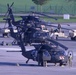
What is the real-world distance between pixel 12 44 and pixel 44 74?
24.3m

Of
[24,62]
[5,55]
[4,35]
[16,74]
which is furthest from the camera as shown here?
[4,35]

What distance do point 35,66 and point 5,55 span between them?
27.0ft

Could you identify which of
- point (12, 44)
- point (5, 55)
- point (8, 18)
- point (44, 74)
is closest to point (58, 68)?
point (44, 74)

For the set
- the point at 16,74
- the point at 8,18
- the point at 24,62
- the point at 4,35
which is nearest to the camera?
the point at 16,74

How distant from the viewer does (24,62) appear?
124 ft

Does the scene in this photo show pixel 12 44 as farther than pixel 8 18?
Yes

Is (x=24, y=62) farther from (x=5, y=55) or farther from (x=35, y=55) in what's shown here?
(x=5, y=55)

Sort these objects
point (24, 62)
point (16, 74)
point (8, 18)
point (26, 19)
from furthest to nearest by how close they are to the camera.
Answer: point (26, 19), point (8, 18), point (24, 62), point (16, 74)

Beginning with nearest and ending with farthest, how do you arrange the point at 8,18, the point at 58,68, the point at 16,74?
1. the point at 16,74
2. the point at 58,68
3. the point at 8,18

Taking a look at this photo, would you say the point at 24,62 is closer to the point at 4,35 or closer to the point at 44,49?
the point at 44,49

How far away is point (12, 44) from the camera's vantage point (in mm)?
54406

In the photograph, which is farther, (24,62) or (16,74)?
(24,62)

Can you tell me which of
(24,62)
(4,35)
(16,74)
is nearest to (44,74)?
(16,74)

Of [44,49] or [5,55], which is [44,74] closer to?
[44,49]
